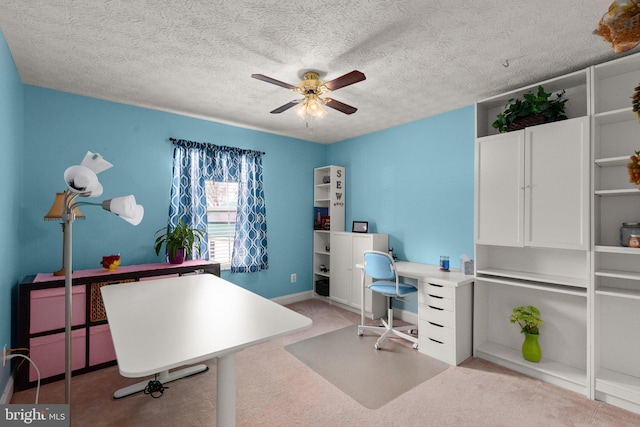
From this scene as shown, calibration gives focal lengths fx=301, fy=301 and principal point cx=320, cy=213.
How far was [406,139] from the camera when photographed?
3984 mm

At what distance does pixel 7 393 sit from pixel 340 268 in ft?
11.3

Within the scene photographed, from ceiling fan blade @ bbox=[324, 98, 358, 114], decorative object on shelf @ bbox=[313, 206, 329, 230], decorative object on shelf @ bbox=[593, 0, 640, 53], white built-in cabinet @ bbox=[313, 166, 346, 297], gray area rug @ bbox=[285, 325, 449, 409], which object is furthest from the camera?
decorative object on shelf @ bbox=[313, 206, 329, 230]

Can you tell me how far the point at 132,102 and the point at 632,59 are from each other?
4.40 m

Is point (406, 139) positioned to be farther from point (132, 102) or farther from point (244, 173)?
point (132, 102)

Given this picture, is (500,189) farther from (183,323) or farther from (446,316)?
(183,323)

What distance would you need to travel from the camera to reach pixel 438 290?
9.71ft

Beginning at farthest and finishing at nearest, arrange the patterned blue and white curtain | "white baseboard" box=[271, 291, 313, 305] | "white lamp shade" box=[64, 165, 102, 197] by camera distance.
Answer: "white baseboard" box=[271, 291, 313, 305] → the patterned blue and white curtain → "white lamp shade" box=[64, 165, 102, 197]

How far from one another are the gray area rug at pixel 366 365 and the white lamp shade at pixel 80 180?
225 cm

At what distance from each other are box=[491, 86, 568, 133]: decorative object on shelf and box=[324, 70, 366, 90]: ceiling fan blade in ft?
5.38

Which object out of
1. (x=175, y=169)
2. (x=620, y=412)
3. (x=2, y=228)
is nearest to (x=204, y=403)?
(x=2, y=228)

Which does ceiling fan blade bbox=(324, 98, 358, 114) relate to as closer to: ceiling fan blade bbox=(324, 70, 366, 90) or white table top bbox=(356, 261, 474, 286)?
ceiling fan blade bbox=(324, 70, 366, 90)

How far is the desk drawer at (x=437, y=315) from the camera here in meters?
2.85

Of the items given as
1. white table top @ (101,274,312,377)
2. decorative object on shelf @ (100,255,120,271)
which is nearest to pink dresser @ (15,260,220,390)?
decorative object on shelf @ (100,255,120,271)

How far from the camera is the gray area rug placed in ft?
7.86
